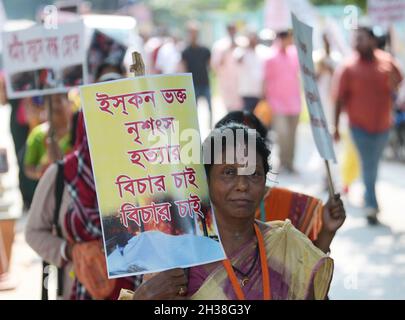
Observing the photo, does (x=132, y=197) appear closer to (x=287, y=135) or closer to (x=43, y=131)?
(x=43, y=131)

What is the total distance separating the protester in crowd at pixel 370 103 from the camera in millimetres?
8719

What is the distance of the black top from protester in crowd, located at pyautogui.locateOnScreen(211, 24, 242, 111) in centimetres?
19

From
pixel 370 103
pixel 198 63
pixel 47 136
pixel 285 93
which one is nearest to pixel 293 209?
pixel 47 136

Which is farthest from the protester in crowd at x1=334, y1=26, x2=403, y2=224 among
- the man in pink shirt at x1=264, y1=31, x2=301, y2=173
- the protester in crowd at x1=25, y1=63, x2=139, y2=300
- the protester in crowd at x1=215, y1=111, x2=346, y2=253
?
Answer: the protester in crowd at x1=25, y1=63, x2=139, y2=300

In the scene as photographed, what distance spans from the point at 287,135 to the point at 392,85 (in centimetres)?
389

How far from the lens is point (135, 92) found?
290 cm

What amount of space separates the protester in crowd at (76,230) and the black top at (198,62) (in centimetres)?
1090

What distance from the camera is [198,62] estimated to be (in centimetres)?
1534

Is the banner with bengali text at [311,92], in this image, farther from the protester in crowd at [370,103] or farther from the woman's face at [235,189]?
the protester in crowd at [370,103]

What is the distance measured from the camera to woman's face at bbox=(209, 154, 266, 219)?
294cm

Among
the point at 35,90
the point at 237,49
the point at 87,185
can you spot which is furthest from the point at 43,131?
the point at 237,49

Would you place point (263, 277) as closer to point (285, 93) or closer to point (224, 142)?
point (224, 142)

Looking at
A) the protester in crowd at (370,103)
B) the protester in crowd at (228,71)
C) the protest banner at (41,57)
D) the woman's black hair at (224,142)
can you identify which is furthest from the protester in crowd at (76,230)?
the protester in crowd at (228,71)

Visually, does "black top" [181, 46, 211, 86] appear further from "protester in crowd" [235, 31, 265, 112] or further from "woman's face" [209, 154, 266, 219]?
"woman's face" [209, 154, 266, 219]
